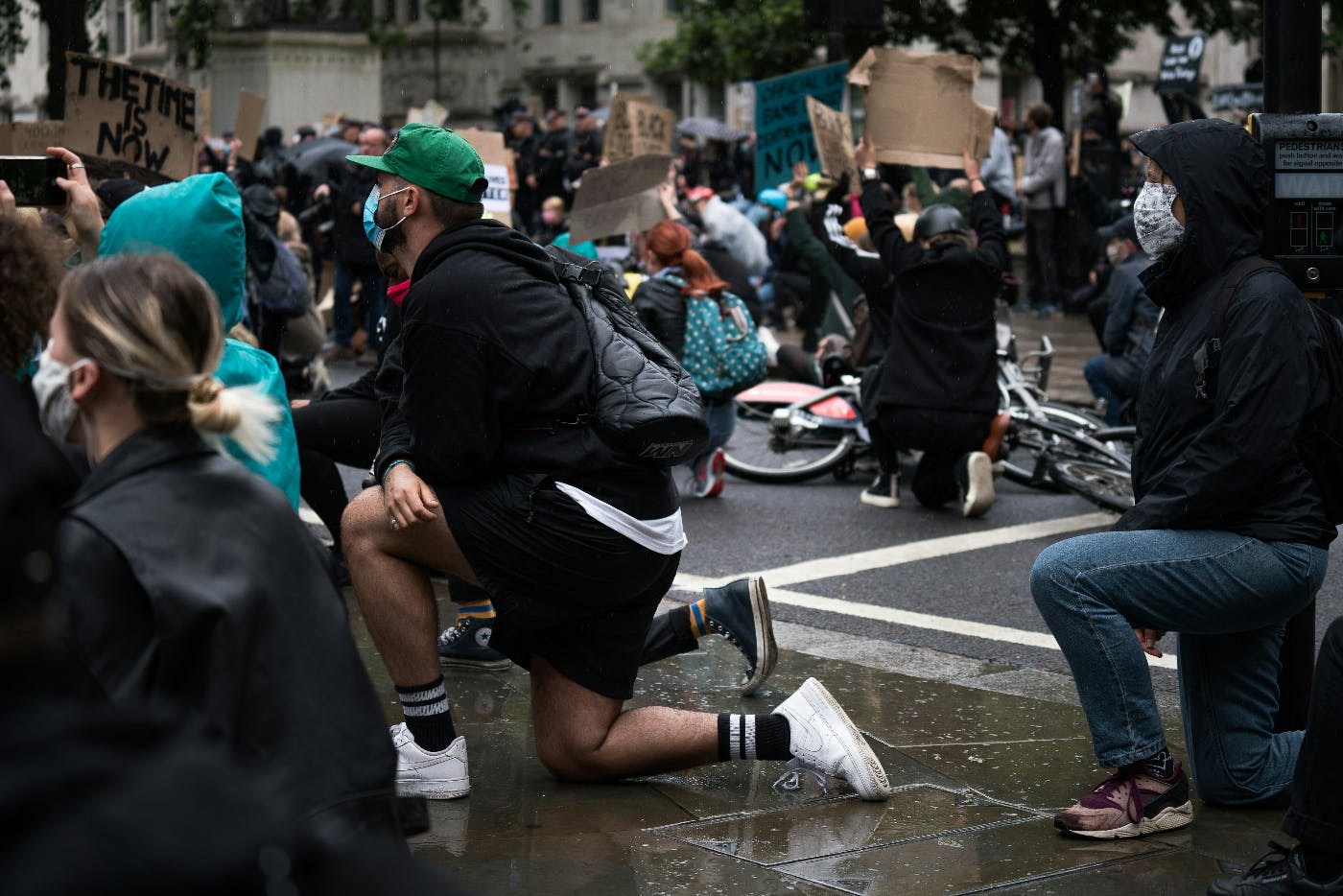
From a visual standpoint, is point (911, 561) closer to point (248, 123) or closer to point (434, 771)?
point (434, 771)

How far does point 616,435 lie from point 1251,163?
1662 millimetres

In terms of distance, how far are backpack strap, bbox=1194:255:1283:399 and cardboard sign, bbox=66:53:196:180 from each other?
5082mm

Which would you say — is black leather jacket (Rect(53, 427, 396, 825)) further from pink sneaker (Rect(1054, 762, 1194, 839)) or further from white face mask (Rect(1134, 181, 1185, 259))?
white face mask (Rect(1134, 181, 1185, 259))

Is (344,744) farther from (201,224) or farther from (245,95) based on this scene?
(245,95)

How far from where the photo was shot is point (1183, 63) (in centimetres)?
2281

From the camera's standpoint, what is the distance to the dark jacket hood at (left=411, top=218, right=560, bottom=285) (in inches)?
175

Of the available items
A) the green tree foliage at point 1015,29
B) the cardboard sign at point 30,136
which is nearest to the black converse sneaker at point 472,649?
the cardboard sign at point 30,136

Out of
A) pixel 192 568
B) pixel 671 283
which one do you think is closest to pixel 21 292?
pixel 192 568

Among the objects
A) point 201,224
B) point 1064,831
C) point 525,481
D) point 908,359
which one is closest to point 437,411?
point 525,481

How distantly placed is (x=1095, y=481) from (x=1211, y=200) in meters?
5.59

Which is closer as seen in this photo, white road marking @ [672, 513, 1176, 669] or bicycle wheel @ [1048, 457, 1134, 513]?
white road marking @ [672, 513, 1176, 669]

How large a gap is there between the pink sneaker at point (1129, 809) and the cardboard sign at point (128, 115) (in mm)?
5255

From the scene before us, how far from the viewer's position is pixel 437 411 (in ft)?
14.3

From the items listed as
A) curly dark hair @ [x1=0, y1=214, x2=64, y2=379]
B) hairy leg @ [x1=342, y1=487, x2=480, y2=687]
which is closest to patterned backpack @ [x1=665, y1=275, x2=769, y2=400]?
hairy leg @ [x1=342, y1=487, x2=480, y2=687]
